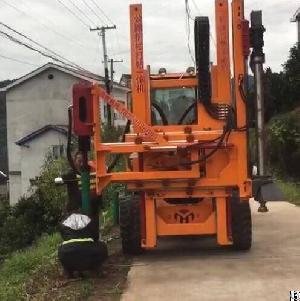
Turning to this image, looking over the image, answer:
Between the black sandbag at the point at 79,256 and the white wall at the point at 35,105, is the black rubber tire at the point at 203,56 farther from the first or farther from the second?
the white wall at the point at 35,105

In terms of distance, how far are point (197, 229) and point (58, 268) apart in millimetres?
1963

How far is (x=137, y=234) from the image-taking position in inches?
392

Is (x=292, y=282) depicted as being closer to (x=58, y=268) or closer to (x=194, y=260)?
(x=194, y=260)

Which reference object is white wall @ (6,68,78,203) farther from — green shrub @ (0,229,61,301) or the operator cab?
the operator cab

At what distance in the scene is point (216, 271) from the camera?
8.86 m

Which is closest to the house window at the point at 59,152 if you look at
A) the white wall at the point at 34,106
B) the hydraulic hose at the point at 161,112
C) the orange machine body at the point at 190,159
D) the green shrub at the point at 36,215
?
the green shrub at the point at 36,215

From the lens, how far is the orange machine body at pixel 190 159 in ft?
30.7

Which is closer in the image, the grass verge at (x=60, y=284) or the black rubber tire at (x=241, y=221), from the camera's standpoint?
the grass verge at (x=60, y=284)

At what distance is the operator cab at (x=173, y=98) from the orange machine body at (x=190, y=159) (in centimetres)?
51

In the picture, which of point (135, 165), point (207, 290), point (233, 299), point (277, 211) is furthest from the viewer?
point (277, 211)

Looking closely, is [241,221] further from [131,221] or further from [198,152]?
[131,221]

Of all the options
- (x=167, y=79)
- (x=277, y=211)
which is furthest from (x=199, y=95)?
(x=277, y=211)

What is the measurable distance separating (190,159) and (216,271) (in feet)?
5.12

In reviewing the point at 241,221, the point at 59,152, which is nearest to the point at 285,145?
the point at 59,152
